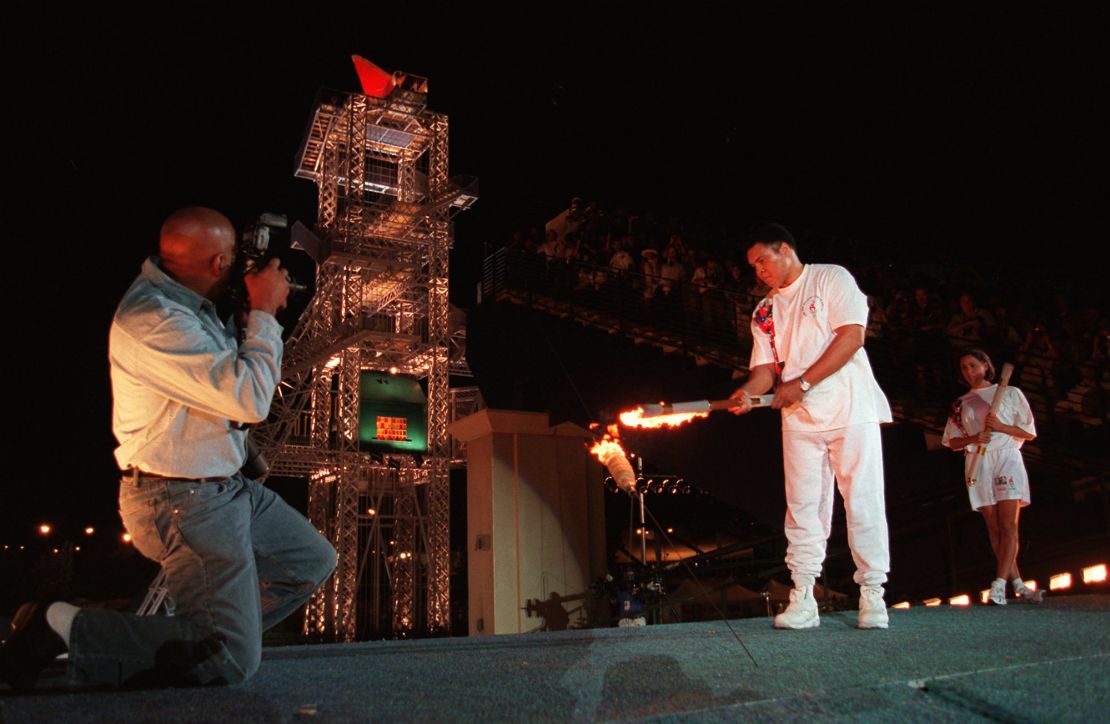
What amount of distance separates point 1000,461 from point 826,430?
10.2 feet

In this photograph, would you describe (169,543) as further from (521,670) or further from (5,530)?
(5,530)

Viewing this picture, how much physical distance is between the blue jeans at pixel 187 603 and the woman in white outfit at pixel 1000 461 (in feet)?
19.0

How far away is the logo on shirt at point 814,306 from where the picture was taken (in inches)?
179

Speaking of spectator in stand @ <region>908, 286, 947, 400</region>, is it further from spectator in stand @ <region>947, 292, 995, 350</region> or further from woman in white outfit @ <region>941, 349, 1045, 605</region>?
woman in white outfit @ <region>941, 349, 1045, 605</region>

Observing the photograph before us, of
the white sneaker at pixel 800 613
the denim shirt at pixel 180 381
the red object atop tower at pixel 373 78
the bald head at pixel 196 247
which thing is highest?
the red object atop tower at pixel 373 78

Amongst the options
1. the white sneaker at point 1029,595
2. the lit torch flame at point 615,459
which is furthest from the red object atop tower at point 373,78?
the white sneaker at point 1029,595

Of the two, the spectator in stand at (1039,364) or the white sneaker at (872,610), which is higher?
the spectator in stand at (1039,364)

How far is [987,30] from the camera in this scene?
12.1 metres

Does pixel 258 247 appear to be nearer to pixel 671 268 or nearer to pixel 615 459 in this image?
pixel 615 459

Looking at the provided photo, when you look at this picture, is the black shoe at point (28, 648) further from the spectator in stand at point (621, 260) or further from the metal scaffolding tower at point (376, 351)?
the metal scaffolding tower at point (376, 351)

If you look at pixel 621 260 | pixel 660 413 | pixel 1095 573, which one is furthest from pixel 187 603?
pixel 621 260

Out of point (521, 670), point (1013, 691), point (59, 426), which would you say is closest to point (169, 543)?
point (521, 670)

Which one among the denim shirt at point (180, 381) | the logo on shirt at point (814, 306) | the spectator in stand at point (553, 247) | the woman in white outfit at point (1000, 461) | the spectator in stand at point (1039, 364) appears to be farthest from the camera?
the spectator in stand at point (553, 247)

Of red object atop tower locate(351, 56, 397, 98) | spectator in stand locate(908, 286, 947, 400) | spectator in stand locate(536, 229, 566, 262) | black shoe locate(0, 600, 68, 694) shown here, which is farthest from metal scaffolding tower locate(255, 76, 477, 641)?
black shoe locate(0, 600, 68, 694)
